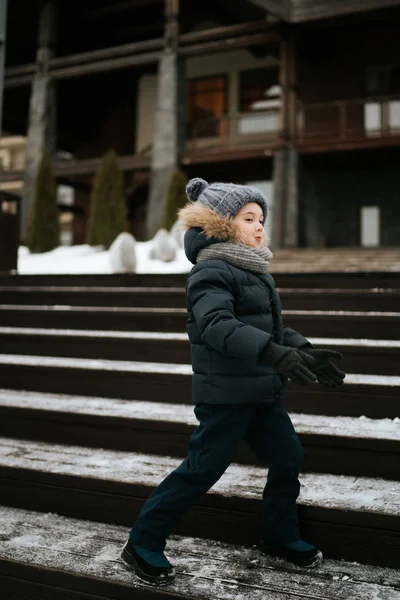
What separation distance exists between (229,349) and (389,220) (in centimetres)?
1501

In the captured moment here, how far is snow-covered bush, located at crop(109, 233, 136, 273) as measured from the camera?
7844 millimetres

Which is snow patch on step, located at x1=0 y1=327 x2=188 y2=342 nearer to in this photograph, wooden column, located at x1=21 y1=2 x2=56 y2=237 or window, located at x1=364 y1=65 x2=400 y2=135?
window, located at x1=364 y1=65 x2=400 y2=135

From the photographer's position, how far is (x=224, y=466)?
2146mm

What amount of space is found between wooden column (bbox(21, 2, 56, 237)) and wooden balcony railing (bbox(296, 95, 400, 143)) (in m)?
8.16

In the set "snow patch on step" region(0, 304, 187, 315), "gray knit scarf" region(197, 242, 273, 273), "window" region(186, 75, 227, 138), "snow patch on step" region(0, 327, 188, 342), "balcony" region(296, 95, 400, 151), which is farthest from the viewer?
"window" region(186, 75, 227, 138)

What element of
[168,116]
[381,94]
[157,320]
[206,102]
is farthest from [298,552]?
[206,102]

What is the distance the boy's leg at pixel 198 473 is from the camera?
6.95ft

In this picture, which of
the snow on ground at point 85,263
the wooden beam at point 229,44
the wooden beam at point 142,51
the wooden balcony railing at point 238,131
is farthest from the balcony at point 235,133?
the snow on ground at point 85,263

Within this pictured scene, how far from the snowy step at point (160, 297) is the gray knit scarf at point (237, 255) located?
2.39m

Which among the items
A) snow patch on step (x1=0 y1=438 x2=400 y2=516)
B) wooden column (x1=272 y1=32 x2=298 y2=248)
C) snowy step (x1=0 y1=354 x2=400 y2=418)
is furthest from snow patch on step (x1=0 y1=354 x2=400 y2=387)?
wooden column (x1=272 y1=32 x2=298 y2=248)

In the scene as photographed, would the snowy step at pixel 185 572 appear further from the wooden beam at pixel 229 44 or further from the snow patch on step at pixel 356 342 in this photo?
the wooden beam at pixel 229 44

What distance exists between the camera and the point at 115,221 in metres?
13.0

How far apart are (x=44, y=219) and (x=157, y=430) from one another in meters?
11.7

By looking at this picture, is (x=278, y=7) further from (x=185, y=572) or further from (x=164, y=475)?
(x=185, y=572)
